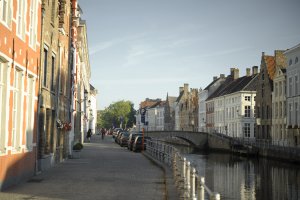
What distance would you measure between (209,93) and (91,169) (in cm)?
7114

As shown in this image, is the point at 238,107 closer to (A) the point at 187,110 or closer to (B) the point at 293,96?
(B) the point at 293,96

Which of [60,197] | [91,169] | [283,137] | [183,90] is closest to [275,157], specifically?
[283,137]

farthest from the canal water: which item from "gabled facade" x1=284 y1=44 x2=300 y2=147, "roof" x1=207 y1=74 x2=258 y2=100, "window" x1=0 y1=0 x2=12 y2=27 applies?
"roof" x1=207 y1=74 x2=258 y2=100

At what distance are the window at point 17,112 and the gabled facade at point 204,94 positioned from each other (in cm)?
7307

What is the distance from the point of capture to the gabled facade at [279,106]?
50.7 m

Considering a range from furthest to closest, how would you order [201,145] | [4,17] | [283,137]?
[201,145] → [283,137] → [4,17]

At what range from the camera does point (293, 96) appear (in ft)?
156

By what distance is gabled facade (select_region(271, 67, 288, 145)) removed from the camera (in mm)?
50656

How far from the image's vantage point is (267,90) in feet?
188

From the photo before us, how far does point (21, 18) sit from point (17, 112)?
9.96 ft

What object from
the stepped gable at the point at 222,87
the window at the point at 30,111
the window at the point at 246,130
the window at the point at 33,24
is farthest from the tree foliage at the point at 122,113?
the window at the point at 30,111

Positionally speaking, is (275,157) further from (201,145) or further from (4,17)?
(4,17)

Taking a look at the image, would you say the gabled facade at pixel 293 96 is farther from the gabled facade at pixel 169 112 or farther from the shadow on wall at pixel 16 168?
the gabled facade at pixel 169 112

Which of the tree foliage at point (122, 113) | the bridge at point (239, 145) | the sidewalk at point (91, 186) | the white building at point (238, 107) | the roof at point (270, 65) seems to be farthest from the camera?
the tree foliage at point (122, 113)
